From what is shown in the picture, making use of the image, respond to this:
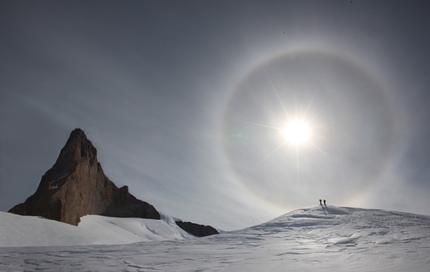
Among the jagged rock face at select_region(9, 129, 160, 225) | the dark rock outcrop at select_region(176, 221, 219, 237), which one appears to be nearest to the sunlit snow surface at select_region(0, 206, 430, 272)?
the jagged rock face at select_region(9, 129, 160, 225)

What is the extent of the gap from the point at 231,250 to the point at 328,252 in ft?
11.9

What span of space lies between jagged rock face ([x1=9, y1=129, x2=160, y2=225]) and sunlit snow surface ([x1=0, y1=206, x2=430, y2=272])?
2884 centimetres

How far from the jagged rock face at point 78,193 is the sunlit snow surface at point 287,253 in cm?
2884

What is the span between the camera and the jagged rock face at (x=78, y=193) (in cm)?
3397

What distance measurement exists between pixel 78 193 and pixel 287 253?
136 ft

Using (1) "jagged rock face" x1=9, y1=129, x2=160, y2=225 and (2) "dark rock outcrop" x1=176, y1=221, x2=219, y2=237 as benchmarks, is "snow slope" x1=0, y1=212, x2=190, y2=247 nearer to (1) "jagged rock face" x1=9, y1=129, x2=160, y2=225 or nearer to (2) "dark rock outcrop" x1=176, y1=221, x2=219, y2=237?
(1) "jagged rock face" x1=9, y1=129, x2=160, y2=225

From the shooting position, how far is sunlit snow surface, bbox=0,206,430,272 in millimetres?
Answer: 6592

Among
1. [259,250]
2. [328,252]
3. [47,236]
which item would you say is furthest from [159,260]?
[47,236]

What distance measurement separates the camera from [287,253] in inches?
328

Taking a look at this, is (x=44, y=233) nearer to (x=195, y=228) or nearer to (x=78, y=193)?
(x=78, y=193)

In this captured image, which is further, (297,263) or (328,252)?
(328,252)

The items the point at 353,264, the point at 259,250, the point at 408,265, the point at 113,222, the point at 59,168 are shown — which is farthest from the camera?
the point at 113,222

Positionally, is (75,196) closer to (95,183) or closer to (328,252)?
(95,183)

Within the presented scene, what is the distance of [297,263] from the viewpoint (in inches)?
270
